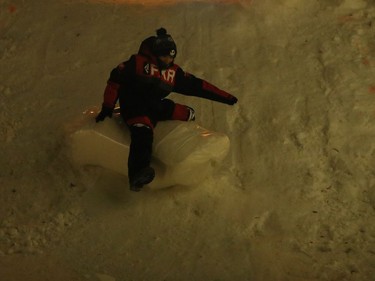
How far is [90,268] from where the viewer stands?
3.13 m

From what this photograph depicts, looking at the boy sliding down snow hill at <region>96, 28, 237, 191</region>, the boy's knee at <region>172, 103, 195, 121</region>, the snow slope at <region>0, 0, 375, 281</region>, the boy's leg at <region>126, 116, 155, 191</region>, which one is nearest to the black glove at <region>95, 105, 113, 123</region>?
the boy sliding down snow hill at <region>96, 28, 237, 191</region>

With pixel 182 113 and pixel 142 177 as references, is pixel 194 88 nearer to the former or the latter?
pixel 182 113

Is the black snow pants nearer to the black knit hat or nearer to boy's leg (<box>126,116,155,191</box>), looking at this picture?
boy's leg (<box>126,116,155,191</box>)

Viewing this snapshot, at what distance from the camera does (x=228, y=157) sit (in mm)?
3906

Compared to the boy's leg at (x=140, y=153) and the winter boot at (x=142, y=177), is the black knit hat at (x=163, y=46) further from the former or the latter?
the winter boot at (x=142, y=177)

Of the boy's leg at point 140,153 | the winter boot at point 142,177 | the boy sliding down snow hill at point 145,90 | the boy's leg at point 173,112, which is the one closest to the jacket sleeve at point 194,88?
the boy sliding down snow hill at point 145,90

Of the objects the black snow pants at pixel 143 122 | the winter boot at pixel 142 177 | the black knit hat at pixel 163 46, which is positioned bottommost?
the winter boot at pixel 142 177

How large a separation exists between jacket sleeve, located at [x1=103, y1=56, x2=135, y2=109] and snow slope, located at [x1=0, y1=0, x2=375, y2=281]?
1.61ft

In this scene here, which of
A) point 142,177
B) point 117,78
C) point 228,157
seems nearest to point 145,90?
point 117,78

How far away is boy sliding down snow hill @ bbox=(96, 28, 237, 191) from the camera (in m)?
3.22

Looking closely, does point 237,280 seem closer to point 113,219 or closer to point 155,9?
point 113,219

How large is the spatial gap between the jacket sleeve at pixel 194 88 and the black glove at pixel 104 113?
470 millimetres

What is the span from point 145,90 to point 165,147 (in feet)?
1.32

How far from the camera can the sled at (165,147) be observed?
3436 millimetres
